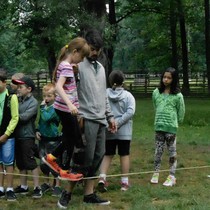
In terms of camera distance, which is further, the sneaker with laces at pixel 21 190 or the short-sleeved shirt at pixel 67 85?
the sneaker with laces at pixel 21 190

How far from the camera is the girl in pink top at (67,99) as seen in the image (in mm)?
5605

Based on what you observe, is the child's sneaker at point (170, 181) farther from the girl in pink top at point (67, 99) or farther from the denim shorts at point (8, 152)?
the denim shorts at point (8, 152)

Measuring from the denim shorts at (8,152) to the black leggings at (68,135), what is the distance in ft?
2.54

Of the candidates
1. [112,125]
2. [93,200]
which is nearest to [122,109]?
[112,125]

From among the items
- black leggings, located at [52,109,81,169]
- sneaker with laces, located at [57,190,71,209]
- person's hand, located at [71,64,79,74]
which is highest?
person's hand, located at [71,64,79,74]

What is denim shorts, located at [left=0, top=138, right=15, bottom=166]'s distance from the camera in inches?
254

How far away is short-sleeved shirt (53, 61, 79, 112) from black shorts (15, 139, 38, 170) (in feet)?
3.39

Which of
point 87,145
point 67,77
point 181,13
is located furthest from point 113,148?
point 181,13

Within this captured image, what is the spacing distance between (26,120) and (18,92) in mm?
405

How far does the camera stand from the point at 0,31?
3375cm

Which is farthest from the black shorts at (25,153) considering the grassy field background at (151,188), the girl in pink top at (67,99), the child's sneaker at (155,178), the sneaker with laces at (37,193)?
the child's sneaker at (155,178)

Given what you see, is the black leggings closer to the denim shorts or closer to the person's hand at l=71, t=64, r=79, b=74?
the person's hand at l=71, t=64, r=79, b=74

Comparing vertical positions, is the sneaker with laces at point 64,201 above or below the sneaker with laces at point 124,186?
above

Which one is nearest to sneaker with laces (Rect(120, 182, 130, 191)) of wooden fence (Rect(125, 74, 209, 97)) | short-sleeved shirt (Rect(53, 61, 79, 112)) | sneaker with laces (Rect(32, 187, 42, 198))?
sneaker with laces (Rect(32, 187, 42, 198))
